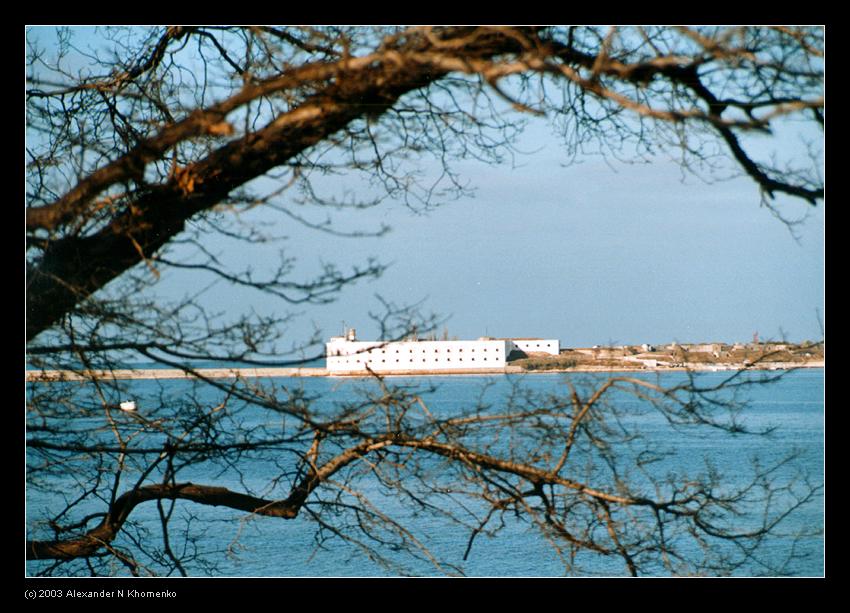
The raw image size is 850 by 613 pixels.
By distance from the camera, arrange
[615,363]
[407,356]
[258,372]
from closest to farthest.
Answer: [258,372]
[407,356]
[615,363]

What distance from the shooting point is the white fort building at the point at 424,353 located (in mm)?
2785

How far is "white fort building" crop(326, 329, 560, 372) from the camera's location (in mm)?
2785

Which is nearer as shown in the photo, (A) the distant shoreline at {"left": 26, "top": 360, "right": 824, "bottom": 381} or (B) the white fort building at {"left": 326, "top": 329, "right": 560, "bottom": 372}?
(A) the distant shoreline at {"left": 26, "top": 360, "right": 824, "bottom": 381}

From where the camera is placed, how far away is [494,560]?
23.4 ft

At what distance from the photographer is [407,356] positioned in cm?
298

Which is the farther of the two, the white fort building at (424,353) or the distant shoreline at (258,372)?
the white fort building at (424,353)

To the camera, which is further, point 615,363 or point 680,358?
point 615,363

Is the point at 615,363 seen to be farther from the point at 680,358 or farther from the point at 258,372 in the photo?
the point at 258,372

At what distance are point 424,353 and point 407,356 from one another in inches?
3.3

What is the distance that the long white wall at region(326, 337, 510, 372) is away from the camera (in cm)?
278

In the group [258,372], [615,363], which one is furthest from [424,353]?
[615,363]

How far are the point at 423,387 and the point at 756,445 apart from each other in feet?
4.73
